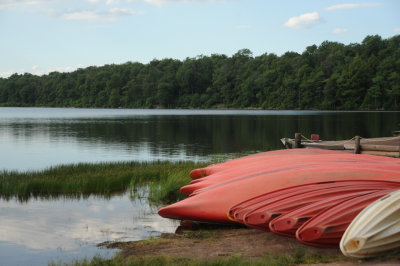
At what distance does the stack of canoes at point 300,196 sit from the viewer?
5.89 metres

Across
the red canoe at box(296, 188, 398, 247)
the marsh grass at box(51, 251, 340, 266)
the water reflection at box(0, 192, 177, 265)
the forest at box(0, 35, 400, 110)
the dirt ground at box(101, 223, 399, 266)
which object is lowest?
the water reflection at box(0, 192, 177, 265)

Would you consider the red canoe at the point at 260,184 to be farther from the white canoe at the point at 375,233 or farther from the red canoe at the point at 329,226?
the white canoe at the point at 375,233

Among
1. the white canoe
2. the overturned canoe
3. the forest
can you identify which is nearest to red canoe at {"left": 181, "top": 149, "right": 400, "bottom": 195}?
the overturned canoe

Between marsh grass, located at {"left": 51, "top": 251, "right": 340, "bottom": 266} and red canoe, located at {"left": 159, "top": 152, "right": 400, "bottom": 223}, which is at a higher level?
red canoe, located at {"left": 159, "top": 152, "right": 400, "bottom": 223}

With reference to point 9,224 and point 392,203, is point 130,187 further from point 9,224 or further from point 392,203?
point 392,203

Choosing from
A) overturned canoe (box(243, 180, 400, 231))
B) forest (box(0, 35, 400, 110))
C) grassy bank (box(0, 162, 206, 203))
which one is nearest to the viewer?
overturned canoe (box(243, 180, 400, 231))

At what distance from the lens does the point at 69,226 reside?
7.94 metres

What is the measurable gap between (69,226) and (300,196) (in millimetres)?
4265

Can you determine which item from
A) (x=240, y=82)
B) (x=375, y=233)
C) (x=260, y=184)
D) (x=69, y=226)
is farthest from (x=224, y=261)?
(x=240, y=82)

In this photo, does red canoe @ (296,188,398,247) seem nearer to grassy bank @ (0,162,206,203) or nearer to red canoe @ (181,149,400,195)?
red canoe @ (181,149,400,195)

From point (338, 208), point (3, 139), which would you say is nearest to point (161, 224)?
point (338, 208)

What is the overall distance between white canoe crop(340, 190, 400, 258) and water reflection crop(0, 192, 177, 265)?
3.40 meters

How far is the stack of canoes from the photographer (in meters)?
5.89

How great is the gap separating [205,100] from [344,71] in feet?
135
